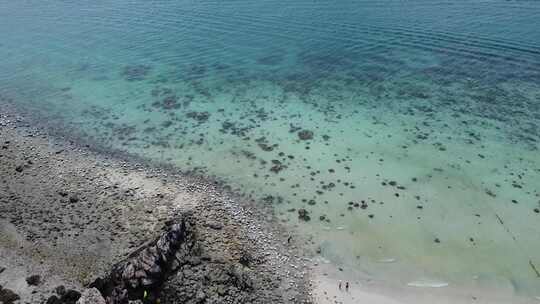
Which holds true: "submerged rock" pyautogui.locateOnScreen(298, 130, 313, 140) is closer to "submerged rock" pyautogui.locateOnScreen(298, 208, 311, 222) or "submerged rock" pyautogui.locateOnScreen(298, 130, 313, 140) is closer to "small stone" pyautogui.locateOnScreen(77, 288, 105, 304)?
"submerged rock" pyautogui.locateOnScreen(298, 208, 311, 222)

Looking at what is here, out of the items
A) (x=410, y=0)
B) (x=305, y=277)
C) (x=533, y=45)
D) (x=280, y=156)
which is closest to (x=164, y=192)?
(x=280, y=156)

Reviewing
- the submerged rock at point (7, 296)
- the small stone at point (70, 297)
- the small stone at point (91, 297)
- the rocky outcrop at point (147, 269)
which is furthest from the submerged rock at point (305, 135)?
the submerged rock at point (7, 296)

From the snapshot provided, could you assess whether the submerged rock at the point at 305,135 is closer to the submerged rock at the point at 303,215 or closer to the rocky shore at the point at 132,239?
the submerged rock at the point at 303,215

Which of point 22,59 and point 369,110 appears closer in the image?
point 369,110

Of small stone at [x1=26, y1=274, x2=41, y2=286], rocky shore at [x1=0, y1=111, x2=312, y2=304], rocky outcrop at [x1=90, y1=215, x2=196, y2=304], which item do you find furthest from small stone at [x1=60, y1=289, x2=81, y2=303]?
small stone at [x1=26, y1=274, x2=41, y2=286]

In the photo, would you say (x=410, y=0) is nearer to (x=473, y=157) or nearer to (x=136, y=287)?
(x=473, y=157)

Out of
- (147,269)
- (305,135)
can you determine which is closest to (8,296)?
(147,269)

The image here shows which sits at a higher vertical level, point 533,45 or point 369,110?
point 533,45
